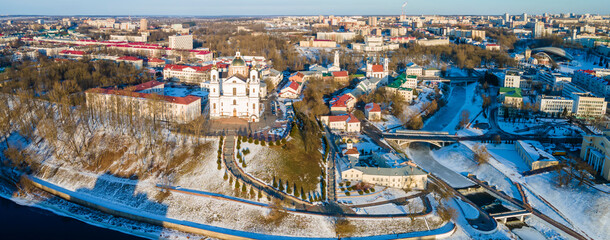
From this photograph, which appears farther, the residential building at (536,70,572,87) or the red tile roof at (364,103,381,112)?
the residential building at (536,70,572,87)

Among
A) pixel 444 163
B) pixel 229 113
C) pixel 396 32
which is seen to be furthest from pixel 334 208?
pixel 396 32

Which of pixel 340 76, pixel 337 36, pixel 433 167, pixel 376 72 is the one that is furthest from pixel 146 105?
pixel 337 36

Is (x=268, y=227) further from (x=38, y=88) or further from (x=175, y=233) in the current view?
(x=38, y=88)

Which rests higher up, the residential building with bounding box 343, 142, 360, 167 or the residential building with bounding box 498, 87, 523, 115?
the residential building with bounding box 498, 87, 523, 115

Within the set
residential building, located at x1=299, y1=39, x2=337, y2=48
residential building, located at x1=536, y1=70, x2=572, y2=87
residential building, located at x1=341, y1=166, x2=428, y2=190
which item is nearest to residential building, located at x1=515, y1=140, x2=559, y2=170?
residential building, located at x1=341, y1=166, x2=428, y2=190

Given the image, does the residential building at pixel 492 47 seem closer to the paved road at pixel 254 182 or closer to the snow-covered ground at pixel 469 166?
the snow-covered ground at pixel 469 166

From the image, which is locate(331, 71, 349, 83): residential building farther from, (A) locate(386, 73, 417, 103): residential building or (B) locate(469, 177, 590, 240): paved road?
(B) locate(469, 177, 590, 240): paved road
